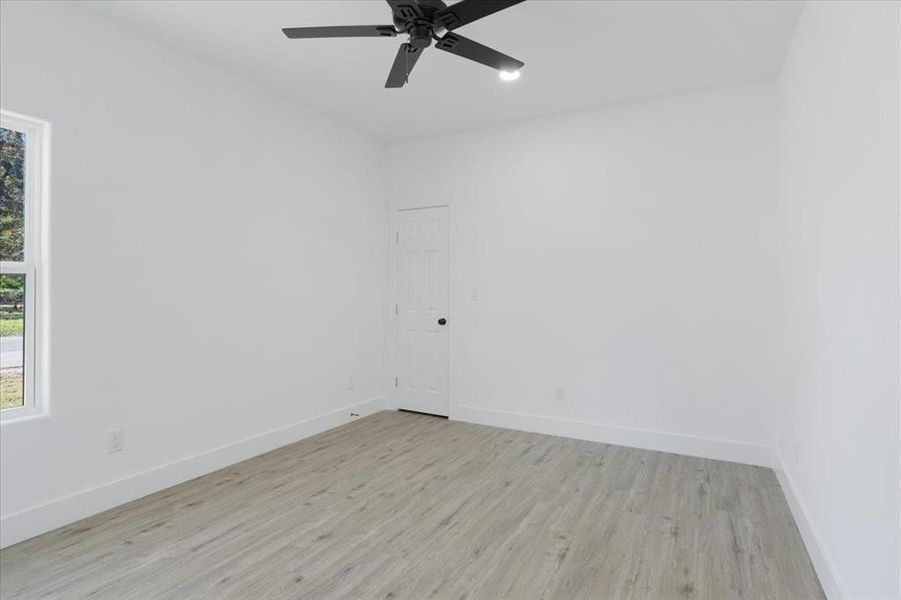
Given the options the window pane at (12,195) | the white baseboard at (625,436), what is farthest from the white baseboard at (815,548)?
the window pane at (12,195)

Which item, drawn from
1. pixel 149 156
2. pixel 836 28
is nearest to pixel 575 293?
pixel 836 28

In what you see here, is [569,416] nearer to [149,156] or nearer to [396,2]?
[396,2]

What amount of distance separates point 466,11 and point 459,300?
121 inches

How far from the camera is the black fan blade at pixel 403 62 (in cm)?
236

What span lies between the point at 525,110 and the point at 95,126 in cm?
318

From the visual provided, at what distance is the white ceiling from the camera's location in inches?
106

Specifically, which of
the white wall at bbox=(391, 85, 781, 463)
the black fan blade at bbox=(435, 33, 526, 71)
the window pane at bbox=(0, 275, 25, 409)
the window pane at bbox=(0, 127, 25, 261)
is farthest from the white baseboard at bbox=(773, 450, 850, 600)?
the window pane at bbox=(0, 127, 25, 261)

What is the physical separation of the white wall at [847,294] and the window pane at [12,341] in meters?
3.85

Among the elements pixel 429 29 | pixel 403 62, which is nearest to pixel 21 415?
pixel 403 62

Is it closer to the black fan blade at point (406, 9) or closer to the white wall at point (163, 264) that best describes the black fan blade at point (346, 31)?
the black fan blade at point (406, 9)

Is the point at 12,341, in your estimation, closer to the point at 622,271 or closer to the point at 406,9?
the point at 406,9

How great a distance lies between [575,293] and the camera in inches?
169

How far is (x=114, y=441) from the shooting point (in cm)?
285

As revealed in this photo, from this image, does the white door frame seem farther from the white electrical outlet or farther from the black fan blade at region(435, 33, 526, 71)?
the black fan blade at region(435, 33, 526, 71)
